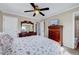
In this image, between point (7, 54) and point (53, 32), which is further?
point (53, 32)

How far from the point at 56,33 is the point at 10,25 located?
0.70 m

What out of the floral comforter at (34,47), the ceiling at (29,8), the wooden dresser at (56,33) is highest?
the ceiling at (29,8)

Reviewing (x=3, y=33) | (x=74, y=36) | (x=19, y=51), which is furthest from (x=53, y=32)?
(x=3, y=33)

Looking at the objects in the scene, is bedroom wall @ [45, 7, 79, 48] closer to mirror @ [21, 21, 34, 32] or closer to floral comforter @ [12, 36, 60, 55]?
floral comforter @ [12, 36, 60, 55]

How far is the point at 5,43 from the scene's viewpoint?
1798 mm

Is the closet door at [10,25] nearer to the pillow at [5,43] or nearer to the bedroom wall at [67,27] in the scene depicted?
the pillow at [5,43]

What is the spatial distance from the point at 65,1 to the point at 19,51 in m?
0.96

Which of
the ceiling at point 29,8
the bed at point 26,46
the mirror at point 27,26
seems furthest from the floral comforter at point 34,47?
the ceiling at point 29,8

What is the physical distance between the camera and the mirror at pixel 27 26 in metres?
1.89

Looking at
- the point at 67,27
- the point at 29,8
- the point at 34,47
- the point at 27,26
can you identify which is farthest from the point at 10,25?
the point at 67,27
